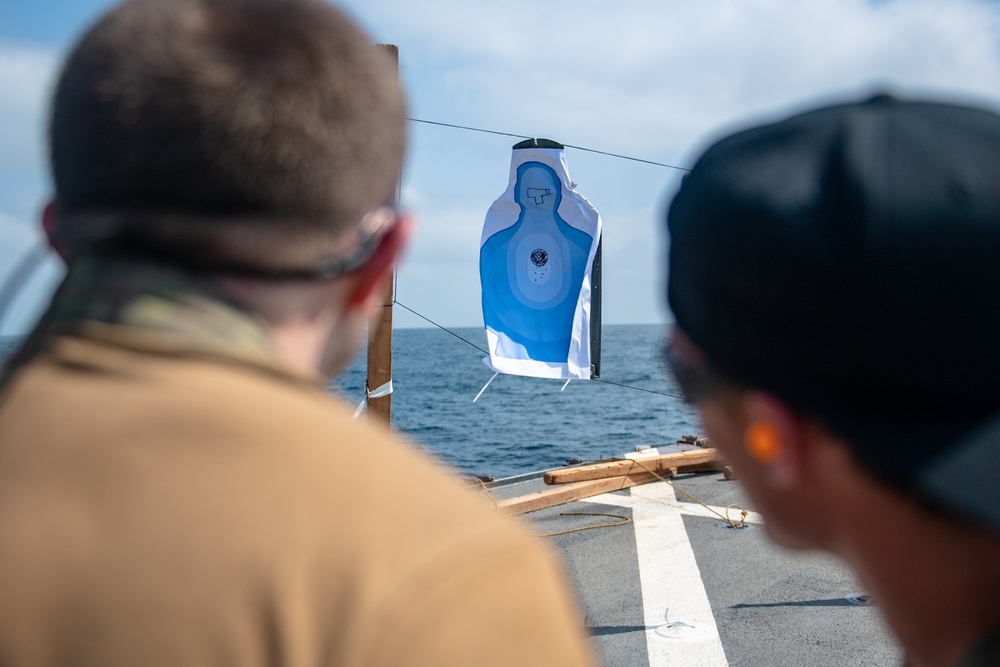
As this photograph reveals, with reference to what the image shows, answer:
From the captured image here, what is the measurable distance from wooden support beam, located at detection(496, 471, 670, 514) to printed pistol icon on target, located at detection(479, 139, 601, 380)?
4.01 ft

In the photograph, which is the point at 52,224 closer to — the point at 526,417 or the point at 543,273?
the point at 543,273

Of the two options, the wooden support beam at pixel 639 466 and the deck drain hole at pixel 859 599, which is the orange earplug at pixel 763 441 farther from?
the wooden support beam at pixel 639 466

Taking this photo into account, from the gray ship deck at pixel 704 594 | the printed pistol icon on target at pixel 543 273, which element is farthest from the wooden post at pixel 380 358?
the printed pistol icon on target at pixel 543 273

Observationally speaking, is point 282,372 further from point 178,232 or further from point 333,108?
point 333,108

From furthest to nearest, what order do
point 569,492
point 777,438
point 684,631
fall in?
point 569,492 < point 684,631 < point 777,438

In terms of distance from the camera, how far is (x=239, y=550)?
0.63 m

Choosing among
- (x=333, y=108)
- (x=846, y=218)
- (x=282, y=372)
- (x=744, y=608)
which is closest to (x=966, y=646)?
(x=846, y=218)

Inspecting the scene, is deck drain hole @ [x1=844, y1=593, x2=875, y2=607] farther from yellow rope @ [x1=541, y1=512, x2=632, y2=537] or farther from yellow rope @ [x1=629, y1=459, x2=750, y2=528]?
yellow rope @ [x1=541, y1=512, x2=632, y2=537]

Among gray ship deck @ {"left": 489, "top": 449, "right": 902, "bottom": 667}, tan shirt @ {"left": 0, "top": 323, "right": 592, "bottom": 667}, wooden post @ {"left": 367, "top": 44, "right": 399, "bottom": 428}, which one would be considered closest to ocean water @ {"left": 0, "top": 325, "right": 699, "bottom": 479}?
gray ship deck @ {"left": 489, "top": 449, "right": 902, "bottom": 667}

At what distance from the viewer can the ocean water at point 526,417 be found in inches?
1062

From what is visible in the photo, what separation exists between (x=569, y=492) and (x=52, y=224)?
25.9 feet

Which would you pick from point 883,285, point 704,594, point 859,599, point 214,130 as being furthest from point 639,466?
point 214,130

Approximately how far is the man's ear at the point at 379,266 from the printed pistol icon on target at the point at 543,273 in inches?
320

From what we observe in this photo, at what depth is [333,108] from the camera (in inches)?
34.5
